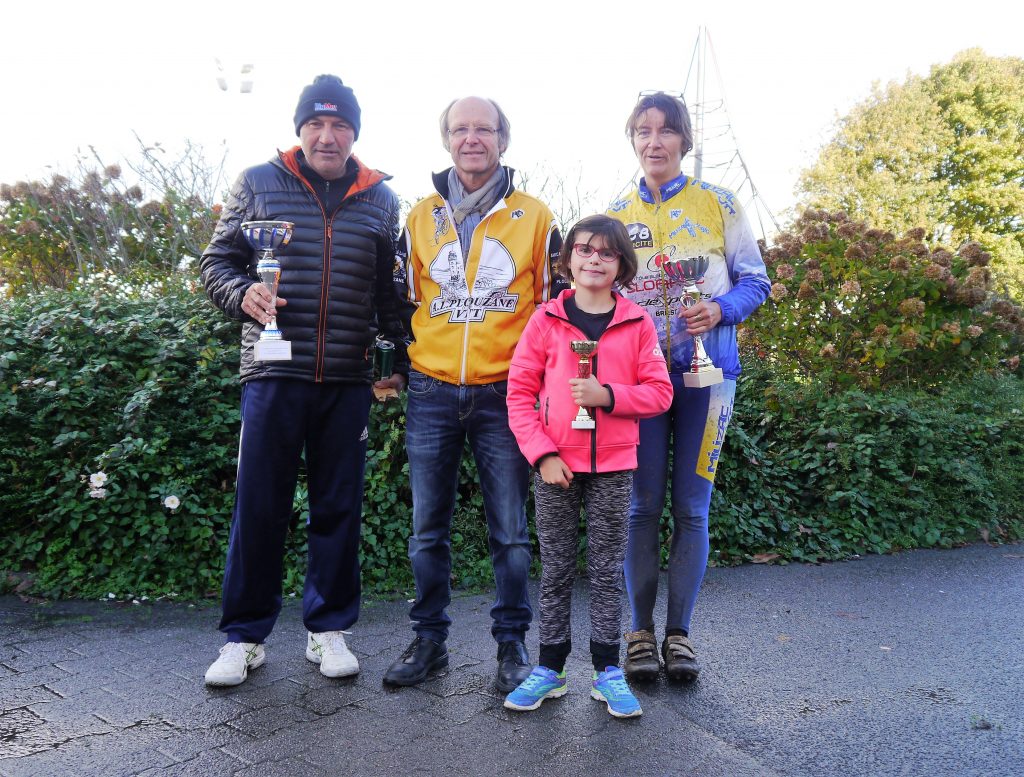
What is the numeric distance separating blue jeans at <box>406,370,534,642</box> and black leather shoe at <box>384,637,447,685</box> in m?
0.05

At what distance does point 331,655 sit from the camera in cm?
339

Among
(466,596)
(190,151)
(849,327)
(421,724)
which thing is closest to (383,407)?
(466,596)

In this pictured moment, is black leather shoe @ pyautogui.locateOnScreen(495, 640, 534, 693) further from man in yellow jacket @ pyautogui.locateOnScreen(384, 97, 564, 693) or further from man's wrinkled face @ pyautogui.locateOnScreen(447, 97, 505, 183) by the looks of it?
man's wrinkled face @ pyautogui.locateOnScreen(447, 97, 505, 183)

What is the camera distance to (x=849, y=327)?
24.5 feet

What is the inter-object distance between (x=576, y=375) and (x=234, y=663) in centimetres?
172

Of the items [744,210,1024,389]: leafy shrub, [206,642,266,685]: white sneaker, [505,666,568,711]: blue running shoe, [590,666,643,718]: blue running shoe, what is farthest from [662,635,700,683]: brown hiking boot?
[744,210,1024,389]: leafy shrub

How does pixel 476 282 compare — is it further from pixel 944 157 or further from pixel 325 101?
pixel 944 157

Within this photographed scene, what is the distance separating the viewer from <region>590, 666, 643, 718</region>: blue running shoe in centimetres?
300

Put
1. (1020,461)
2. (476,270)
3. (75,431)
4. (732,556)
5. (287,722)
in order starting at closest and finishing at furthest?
1. (287,722)
2. (476,270)
3. (75,431)
4. (732,556)
5. (1020,461)

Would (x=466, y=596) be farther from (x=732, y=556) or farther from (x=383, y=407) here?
(x=732, y=556)

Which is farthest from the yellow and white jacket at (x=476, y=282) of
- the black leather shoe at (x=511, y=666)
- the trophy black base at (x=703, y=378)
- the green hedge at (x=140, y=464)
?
the green hedge at (x=140, y=464)

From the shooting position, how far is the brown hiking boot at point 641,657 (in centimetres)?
339

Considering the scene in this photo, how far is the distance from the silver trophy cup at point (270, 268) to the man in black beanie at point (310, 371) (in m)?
0.04

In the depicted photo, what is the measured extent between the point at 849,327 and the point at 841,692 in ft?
15.6
